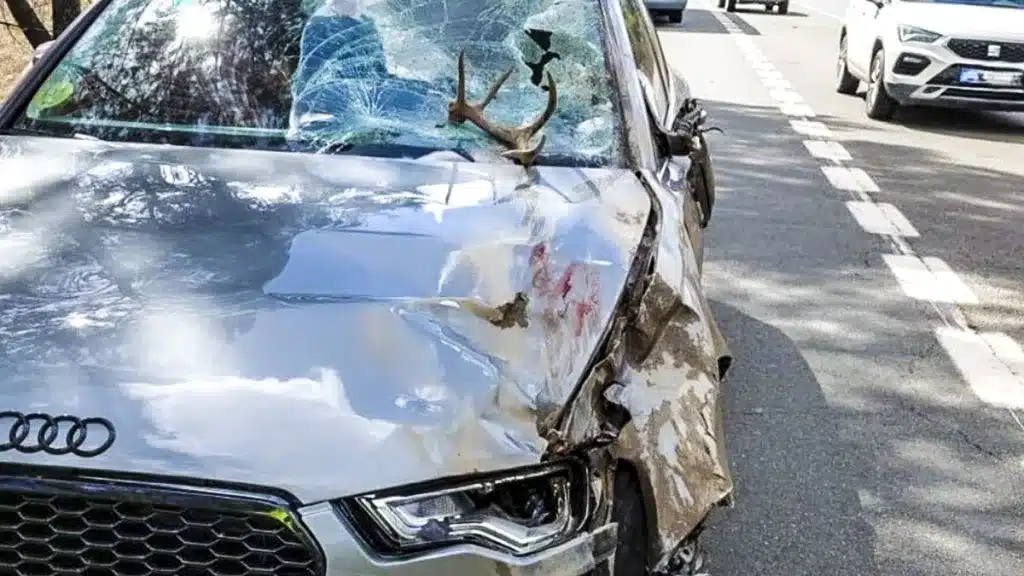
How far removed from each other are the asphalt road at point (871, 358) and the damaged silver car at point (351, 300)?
1.02 meters

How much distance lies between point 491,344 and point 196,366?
0.55 m

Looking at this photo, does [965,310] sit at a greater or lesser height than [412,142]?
lesser

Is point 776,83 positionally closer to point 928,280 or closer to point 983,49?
point 983,49

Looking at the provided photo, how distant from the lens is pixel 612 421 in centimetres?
239

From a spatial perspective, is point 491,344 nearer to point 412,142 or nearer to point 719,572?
point 412,142

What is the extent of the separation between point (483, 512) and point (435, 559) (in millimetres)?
128

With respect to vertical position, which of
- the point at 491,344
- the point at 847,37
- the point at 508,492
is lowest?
the point at 847,37

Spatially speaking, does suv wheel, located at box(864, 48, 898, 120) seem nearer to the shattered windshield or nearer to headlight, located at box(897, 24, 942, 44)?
headlight, located at box(897, 24, 942, 44)

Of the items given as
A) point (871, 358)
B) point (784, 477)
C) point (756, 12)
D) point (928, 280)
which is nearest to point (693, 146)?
point (784, 477)

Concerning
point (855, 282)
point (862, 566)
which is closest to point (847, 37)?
point (855, 282)

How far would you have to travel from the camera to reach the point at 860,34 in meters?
13.6

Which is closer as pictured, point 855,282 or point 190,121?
point 190,121

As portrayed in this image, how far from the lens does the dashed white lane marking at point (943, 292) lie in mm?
5359

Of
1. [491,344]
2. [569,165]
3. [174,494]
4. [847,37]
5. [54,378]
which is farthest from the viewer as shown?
[847,37]
